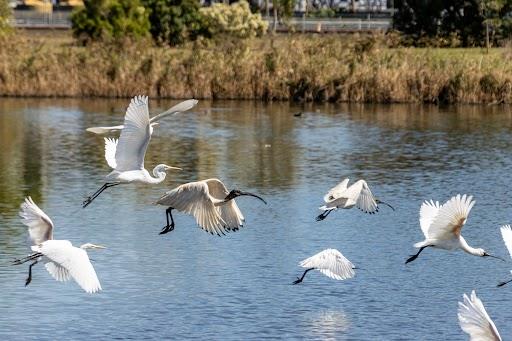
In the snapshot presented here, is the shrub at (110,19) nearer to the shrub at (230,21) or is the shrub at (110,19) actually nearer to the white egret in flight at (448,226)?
the shrub at (230,21)

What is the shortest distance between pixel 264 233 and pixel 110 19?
31.7 metres

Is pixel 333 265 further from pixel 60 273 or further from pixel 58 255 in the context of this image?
pixel 58 255

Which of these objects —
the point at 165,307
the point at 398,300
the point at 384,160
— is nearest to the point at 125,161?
the point at 165,307

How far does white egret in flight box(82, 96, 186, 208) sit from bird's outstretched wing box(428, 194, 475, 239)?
2655mm

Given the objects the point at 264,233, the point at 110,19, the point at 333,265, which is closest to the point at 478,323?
the point at 333,265

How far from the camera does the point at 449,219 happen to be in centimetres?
1425

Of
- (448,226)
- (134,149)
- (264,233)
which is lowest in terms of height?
(264,233)

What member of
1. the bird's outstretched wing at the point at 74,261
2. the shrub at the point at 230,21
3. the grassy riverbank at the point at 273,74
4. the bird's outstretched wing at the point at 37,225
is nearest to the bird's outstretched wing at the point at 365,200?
the bird's outstretched wing at the point at 37,225

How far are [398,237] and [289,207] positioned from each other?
2829 millimetres

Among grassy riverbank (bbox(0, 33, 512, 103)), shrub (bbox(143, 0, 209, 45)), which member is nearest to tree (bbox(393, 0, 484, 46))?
shrub (bbox(143, 0, 209, 45))

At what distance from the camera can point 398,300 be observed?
52.3 ft

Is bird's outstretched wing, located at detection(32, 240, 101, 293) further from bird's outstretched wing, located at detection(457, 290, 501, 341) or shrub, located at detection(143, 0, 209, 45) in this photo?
shrub, located at detection(143, 0, 209, 45)

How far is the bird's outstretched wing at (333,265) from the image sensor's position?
619 inches

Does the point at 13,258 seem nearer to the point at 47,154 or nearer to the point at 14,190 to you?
the point at 14,190
